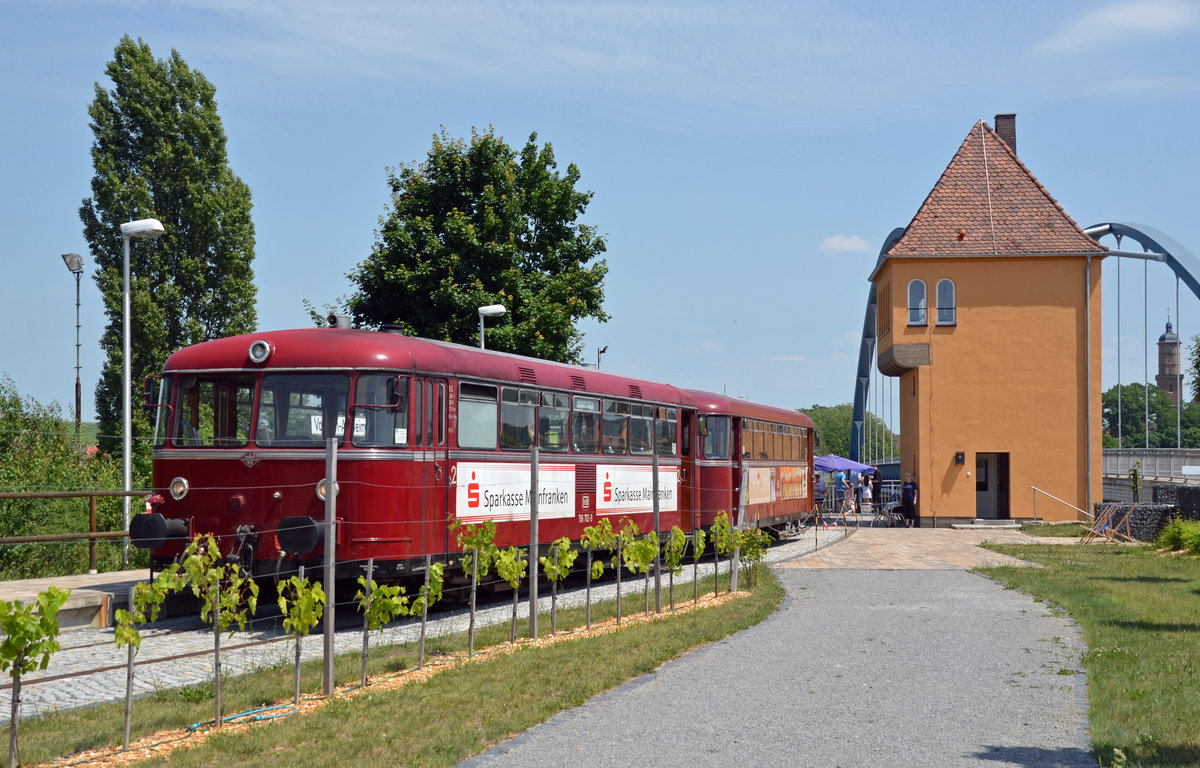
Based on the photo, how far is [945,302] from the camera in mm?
42875

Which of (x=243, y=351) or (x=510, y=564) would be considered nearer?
(x=510, y=564)

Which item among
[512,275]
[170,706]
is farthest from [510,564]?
[512,275]

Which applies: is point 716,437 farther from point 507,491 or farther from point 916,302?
point 916,302

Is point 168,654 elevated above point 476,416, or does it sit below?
below

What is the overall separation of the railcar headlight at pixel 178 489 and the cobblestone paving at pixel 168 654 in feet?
4.85

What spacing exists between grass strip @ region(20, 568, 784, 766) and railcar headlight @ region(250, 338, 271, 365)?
4.03 m

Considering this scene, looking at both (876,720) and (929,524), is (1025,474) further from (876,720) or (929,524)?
(876,720)

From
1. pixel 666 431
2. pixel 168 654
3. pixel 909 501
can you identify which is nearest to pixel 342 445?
pixel 168 654

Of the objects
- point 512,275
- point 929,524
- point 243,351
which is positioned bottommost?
point 929,524

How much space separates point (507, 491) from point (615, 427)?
14.2ft

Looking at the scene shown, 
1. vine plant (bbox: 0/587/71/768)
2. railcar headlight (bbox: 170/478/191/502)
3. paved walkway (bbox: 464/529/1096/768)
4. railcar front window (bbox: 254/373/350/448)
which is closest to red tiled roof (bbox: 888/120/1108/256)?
paved walkway (bbox: 464/529/1096/768)

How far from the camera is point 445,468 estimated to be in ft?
51.0

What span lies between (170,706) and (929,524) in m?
35.5

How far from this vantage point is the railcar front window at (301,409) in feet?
48.0
